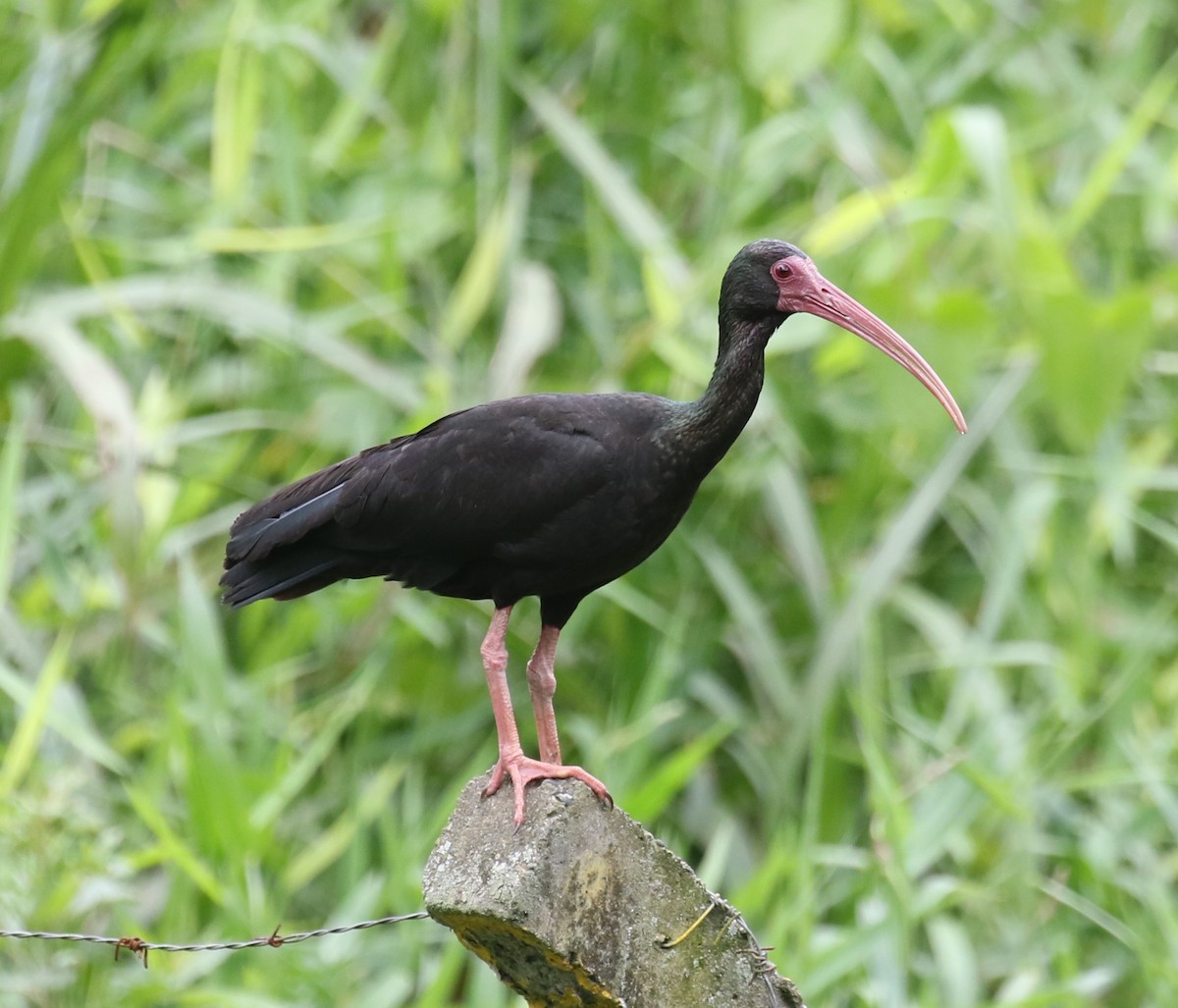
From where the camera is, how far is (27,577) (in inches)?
289

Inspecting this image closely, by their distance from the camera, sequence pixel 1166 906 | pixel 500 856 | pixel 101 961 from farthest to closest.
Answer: pixel 1166 906, pixel 101 961, pixel 500 856

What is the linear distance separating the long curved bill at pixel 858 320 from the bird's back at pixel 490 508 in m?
0.42

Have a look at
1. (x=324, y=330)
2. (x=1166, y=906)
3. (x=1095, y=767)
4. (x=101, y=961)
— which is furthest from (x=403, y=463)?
(x=1095, y=767)

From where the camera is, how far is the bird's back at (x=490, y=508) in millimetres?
4102

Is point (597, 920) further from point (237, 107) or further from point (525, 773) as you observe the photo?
point (237, 107)

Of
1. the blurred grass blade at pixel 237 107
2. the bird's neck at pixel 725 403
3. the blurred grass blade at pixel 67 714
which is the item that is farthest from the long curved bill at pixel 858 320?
the blurred grass blade at pixel 237 107

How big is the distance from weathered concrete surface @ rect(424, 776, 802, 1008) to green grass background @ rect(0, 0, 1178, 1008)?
2.29 meters

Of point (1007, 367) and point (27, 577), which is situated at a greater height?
point (1007, 367)

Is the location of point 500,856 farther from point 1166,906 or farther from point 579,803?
point 1166,906

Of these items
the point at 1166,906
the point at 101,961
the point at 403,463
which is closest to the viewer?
the point at 403,463

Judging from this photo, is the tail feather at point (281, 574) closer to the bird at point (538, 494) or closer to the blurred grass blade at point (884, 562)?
the bird at point (538, 494)

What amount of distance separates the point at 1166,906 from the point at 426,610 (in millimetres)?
2968

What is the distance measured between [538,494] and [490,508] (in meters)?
0.14

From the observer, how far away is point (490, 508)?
420 centimetres
